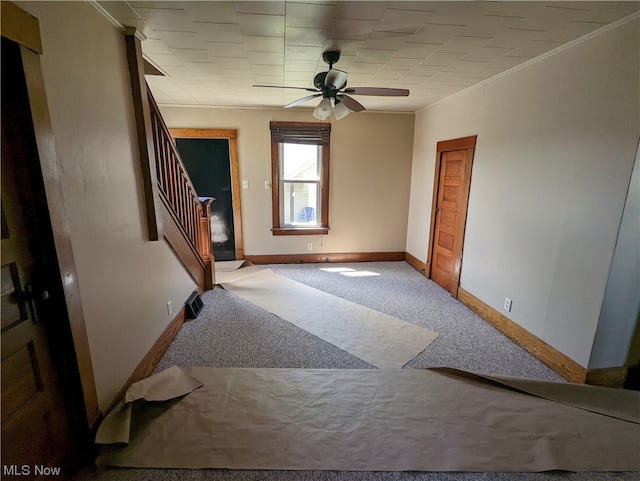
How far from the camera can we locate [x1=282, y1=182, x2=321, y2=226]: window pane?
480cm

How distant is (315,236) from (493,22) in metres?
3.57

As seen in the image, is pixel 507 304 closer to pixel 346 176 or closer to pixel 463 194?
pixel 463 194

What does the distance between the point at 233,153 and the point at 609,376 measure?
472 centimetres

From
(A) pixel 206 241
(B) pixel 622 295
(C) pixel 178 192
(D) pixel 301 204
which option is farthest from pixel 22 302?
(D) pixel 301 204

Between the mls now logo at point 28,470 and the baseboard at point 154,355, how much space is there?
35 centimetres

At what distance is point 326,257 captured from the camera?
5051 millimetres

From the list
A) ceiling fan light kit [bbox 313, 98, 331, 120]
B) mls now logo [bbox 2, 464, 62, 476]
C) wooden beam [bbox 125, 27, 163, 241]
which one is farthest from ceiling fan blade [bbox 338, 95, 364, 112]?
mls now logo [bbox 2, 464, 62, 476]

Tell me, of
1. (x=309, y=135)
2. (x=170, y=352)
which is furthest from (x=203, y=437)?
(x=309, y=135)

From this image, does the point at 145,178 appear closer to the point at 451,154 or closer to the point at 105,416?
the point at 105,416

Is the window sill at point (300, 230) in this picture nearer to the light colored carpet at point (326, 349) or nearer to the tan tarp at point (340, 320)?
the tan tarp at point (340, 320)

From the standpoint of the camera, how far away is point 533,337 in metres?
2.48

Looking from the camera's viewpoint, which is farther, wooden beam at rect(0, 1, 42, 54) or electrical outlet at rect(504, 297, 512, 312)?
electrical outlet at rect(504, 297, 512, 312)

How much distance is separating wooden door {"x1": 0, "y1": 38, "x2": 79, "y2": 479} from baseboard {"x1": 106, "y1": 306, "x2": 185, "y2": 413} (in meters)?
0.49

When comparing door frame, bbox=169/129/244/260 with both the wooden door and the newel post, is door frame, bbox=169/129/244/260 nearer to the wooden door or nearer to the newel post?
the newel post
